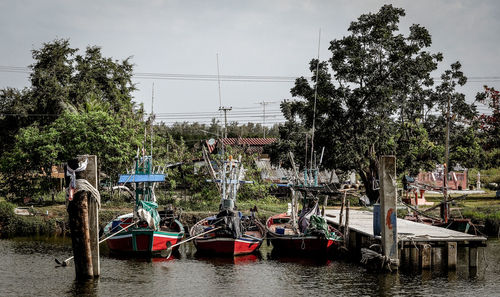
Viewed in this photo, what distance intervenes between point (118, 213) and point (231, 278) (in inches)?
633

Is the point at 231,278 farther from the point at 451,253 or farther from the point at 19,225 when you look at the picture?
the point at 19,225

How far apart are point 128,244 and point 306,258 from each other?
8.14 m

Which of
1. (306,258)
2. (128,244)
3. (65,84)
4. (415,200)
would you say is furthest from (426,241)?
(65,84)

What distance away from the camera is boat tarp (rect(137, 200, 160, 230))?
2488 cm

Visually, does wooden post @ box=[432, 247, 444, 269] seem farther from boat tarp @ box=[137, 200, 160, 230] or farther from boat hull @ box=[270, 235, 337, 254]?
boat tarp @ box=[137, 200, 160, 230]

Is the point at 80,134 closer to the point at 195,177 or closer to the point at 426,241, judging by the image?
the point at 195,177

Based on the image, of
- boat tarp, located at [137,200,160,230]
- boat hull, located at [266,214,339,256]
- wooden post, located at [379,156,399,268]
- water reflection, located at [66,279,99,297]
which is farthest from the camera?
boat hull, located at [266,214,339,256]

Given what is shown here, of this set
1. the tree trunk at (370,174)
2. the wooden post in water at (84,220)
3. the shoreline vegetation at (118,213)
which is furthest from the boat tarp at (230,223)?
the tree trunk at (370,174)

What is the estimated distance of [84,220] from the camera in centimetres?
1777

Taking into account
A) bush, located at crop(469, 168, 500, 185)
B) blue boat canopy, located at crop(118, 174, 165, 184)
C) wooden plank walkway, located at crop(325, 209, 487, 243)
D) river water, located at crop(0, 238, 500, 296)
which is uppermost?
bush, located at crop(469, 168, 500, 185)

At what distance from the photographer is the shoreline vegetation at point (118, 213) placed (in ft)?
107

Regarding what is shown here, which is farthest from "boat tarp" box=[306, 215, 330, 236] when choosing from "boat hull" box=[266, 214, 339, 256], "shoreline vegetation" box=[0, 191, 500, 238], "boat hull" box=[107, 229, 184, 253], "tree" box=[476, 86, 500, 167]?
"tree" box=[476, 86, 500, 167]

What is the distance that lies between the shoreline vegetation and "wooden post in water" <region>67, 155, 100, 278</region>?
12945 millimetres

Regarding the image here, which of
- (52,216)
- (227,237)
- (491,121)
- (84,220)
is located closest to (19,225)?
(52,216)
